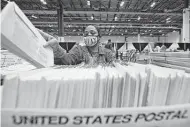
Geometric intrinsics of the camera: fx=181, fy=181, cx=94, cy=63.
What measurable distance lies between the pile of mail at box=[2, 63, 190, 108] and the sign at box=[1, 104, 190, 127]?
0.03m

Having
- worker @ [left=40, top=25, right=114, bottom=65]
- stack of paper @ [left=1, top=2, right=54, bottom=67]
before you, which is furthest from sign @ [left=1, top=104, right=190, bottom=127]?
worker @ [left=40, top=25, right=114, bottom=65]

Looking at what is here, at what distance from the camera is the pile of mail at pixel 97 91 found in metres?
0.53

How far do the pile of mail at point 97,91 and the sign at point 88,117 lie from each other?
0.03 metres

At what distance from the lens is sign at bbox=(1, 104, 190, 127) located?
517mm

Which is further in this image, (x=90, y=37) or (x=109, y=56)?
(x=109, y=56)

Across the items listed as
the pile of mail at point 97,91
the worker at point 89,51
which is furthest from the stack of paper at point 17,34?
the worker at point 89,51

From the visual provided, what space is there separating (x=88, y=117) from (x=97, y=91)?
0.27ft

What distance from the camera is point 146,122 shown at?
21.1 inches

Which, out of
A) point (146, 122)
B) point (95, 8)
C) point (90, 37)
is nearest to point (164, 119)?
point (146, 122)

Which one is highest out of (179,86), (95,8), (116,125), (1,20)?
(95,8)

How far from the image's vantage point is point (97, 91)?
56cm

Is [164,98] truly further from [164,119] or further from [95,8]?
[95,8]

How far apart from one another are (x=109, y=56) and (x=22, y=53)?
5.21ft

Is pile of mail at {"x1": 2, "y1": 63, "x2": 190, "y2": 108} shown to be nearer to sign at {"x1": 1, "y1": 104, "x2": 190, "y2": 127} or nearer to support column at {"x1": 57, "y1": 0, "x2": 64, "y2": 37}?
sign at {"x1": 1, "y1": 104, "x2": 190, "y2": 127}
